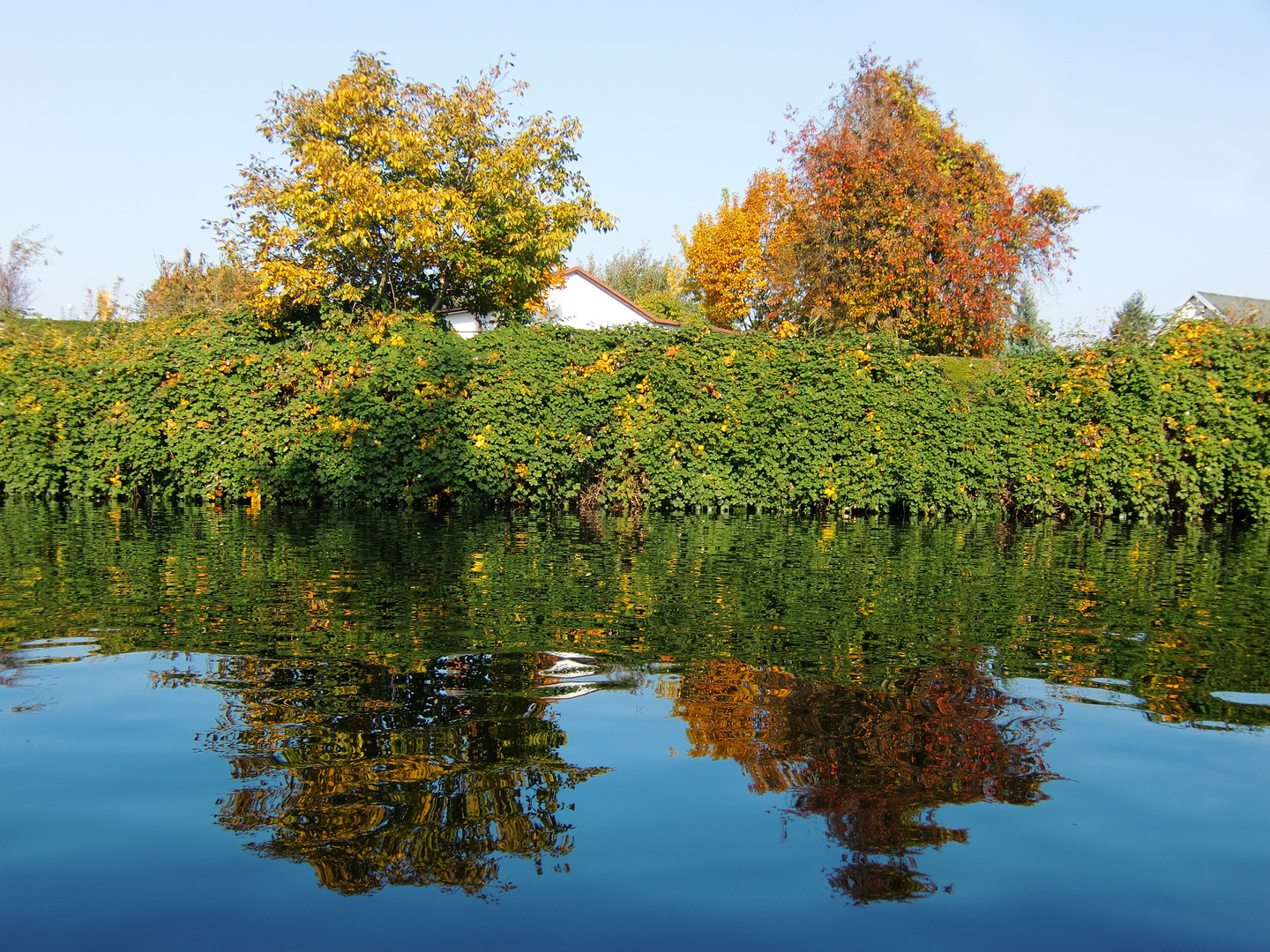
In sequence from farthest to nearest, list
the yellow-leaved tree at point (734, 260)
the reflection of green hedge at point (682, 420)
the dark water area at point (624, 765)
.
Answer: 1. the yellow-leaved tree at point (734, 260)
2. the reflection of green hedge at point (682, 420)
3. the dark water area at point (624, 765)

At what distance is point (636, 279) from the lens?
231ft

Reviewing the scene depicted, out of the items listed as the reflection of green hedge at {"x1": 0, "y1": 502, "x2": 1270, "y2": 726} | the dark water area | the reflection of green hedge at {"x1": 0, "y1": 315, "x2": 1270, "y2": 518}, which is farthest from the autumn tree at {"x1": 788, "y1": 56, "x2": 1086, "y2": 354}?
the dark water area

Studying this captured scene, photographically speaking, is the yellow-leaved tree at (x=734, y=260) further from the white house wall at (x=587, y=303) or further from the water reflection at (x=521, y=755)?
the water reflection at (x=521, y=755)

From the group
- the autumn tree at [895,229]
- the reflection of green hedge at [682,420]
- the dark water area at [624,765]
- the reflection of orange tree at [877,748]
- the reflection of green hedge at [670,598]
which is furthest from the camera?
the autumn tree at [895,229]

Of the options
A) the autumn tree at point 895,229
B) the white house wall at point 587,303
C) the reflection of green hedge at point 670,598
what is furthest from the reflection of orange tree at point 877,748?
the white house wall at point 587,303

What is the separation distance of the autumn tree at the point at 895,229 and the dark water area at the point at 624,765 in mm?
23047

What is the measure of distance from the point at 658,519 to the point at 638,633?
7.29 metres

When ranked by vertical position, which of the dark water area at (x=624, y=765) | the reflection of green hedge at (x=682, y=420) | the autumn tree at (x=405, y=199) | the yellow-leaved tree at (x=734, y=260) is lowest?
the dark water area at (x=624, y=765)

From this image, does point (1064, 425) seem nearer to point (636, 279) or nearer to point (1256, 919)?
point (1256, 919)

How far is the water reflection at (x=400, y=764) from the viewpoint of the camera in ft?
9.29

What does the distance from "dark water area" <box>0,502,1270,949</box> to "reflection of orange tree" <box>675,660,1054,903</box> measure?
2 centimetres

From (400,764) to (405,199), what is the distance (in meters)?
16.8

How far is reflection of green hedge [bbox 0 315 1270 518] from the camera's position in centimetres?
1357

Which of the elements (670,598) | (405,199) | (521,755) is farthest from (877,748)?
(405,199)
